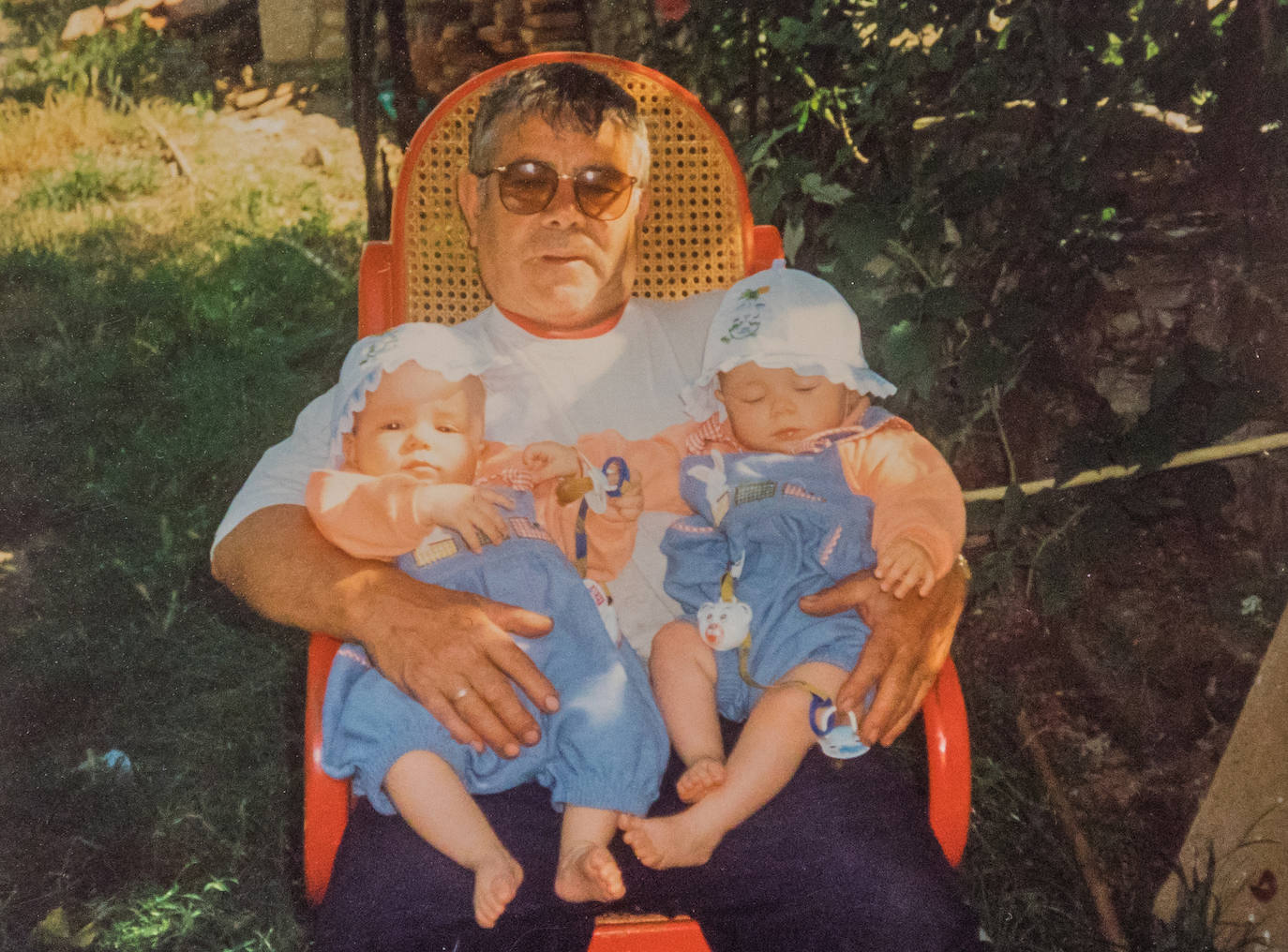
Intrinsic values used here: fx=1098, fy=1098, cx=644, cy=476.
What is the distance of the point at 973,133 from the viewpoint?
2748 mm

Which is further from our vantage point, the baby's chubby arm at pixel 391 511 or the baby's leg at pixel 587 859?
the baby's chubby arm at pixel 391 511

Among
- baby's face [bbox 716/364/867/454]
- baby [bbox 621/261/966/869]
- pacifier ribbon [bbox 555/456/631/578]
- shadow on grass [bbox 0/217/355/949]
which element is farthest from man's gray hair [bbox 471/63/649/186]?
shadow on grass [bbox 0/217/355/949]

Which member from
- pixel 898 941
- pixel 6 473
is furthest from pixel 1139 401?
pixel 6 473

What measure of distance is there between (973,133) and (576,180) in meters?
1.16

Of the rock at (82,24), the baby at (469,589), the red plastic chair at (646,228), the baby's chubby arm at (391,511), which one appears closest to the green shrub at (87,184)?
the rock at (82,24)

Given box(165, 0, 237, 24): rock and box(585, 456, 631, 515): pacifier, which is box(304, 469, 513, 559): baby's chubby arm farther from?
box(165, 0, 237, 24): rock

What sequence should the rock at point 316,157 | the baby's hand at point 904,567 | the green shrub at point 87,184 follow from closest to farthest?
the baby's hand at point 904,567, the green shrub at point 87,184, the rock at point 316,157

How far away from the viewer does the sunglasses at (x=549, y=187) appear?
2.15 m

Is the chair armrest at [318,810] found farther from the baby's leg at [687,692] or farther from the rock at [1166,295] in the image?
the rock at [1166,295]

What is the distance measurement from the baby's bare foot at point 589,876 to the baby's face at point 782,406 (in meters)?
0.80

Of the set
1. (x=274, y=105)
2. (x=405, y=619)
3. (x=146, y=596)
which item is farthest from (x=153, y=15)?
(x=405, y=619)

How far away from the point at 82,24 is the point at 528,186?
484 centimetres

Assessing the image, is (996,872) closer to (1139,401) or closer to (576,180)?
(1139,401)

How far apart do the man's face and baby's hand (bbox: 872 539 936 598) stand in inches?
34.0
